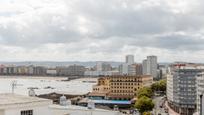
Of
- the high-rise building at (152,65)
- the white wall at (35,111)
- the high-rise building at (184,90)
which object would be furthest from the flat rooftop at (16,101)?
the high-rise building at (152,65)

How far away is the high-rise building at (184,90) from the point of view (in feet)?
150

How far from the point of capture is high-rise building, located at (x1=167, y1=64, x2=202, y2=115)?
45.6 meters

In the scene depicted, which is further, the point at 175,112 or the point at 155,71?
the point at 155,71

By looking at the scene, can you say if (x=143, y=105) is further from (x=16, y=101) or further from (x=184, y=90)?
(x=16, y=101)

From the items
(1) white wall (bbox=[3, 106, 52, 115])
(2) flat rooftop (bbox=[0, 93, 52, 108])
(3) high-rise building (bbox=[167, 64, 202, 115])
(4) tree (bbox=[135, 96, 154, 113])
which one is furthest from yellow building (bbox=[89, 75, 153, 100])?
(2) flat rooftop (bbox=[0, 93, 52, 108])

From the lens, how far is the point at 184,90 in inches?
1854

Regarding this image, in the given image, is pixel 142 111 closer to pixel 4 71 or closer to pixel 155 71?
pixel 155 71

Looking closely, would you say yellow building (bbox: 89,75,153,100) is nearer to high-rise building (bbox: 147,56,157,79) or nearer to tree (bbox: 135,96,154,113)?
tree (bbox: 135,96,154,113)

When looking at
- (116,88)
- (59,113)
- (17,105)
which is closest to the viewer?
(17,105)

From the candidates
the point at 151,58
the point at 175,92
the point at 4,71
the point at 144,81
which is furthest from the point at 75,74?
the point at 175,92

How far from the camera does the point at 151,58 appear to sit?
127750 mm

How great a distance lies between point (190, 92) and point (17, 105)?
3441 centimetres

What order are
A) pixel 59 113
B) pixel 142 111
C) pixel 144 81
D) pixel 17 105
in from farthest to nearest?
pixel 144 81 → pixel 142 111 → pixel 59 113 → pixel 17 105

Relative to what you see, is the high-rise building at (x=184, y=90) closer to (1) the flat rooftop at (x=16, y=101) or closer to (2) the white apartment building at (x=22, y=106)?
(2) the white apartment building at (x=22, y=106)
